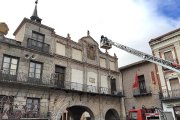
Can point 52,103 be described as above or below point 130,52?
below

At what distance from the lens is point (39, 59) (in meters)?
17.7

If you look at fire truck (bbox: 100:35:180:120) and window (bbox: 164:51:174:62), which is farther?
window (bbox: 164:51:174:62)

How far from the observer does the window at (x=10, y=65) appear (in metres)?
15.4

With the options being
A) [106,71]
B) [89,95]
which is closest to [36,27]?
[89,95]

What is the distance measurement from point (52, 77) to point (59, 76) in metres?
1.20

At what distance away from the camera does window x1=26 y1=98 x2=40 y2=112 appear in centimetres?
1582

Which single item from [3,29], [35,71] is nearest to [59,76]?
[35,71]

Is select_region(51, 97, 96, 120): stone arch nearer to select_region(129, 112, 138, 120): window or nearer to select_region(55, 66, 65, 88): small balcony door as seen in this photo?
select_region(55, 66, 65, 88): small balcony door

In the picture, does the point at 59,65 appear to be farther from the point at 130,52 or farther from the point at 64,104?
the point at 130,52

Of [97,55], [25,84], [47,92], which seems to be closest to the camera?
[25,84]

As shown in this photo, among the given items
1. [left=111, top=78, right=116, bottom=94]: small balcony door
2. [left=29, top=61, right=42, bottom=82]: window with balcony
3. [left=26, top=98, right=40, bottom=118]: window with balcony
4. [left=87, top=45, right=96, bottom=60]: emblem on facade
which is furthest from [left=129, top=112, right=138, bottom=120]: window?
[left=87, top=45, right=96, bottom=60]: emblem on facade

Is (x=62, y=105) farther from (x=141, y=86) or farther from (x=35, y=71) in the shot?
→ (x=141, y=86)

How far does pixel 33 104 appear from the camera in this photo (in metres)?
16.1

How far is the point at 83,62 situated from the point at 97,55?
10.4 feet
